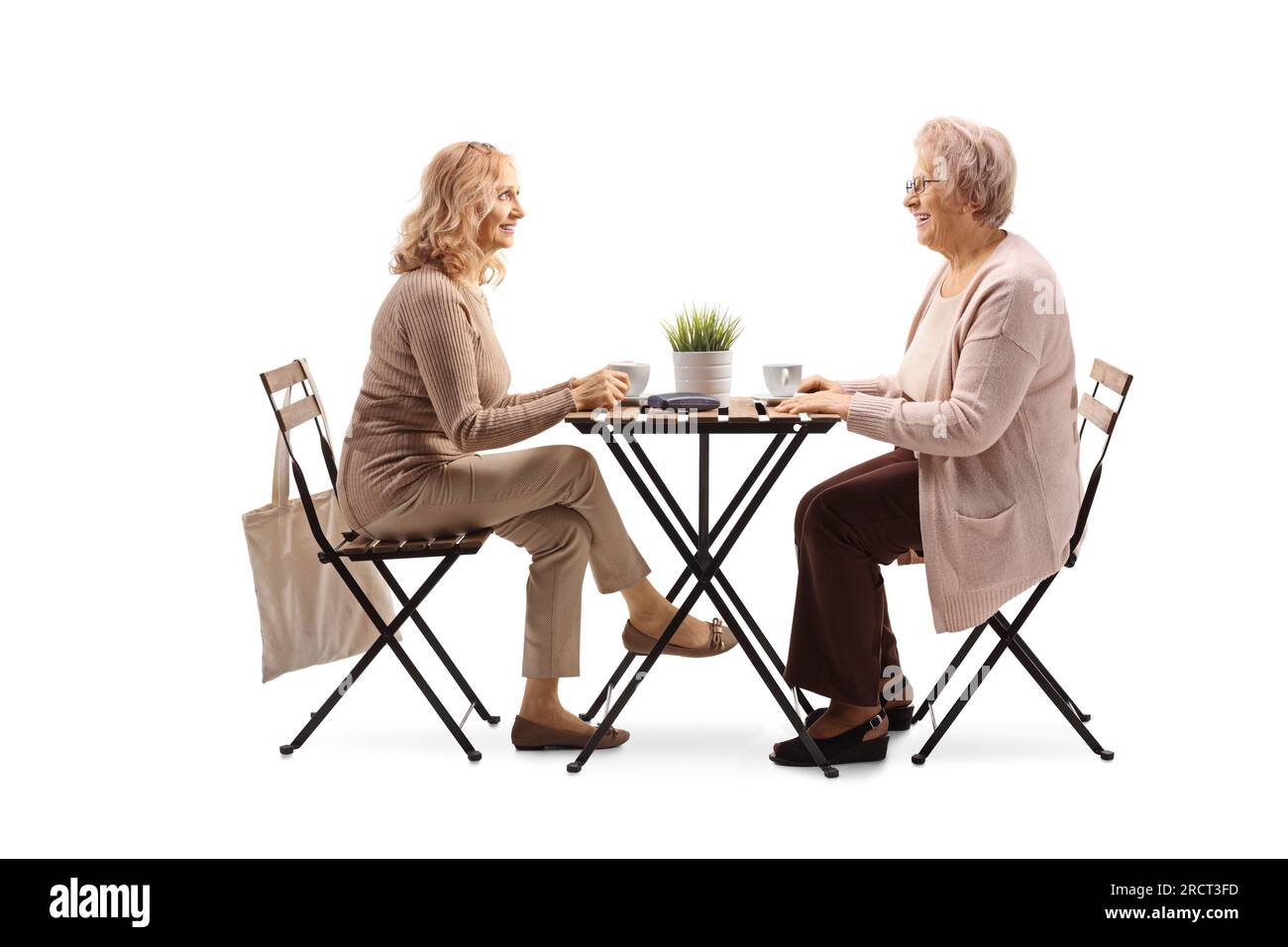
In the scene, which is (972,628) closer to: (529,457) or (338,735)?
(529,457)

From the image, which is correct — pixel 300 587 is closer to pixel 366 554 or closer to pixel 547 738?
pixel 366 554

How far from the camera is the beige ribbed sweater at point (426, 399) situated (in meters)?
4.37

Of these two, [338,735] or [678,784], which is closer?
[678,784]

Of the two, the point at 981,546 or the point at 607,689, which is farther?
the point at 607,689

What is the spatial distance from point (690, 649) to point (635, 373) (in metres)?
0.80

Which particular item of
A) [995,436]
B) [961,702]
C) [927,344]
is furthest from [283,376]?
[961,702]

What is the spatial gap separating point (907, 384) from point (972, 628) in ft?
2.31

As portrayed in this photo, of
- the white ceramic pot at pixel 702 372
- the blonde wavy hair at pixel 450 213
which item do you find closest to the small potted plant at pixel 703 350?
the white ceramic pot at pixel 702 372

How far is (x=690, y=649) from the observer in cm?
468

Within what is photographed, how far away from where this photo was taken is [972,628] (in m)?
4.52

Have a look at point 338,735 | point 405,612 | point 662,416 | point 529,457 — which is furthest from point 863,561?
point 338,735

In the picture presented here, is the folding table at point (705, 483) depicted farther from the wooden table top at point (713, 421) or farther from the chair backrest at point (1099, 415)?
the chair backrest at point (1099, 415)

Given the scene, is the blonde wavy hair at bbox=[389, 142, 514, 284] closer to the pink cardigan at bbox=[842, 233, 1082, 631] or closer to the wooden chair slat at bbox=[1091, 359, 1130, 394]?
the pink cardigan at bbox=[842, 233, 1082, 631]

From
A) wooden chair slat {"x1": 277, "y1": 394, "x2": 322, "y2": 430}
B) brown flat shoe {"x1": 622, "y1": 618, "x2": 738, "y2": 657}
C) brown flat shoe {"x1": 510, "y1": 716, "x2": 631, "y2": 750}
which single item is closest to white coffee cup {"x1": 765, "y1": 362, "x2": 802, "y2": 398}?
brown flat shoe {"x1": 622, "y1": 618, "x2": 738, "y2": 657}
